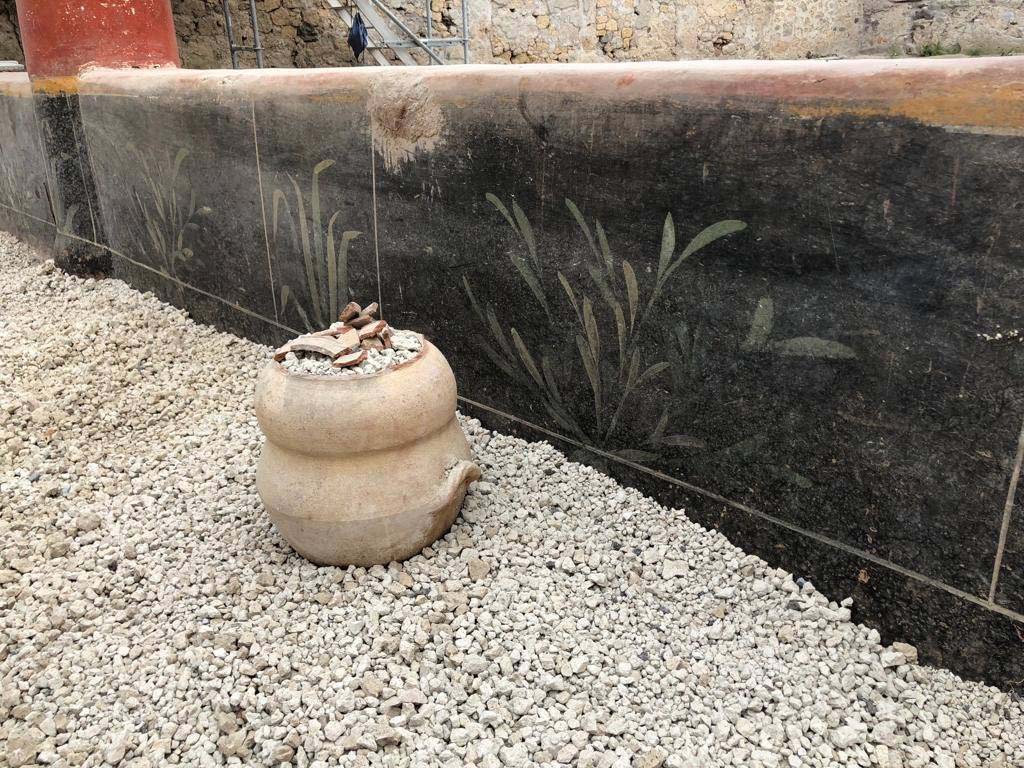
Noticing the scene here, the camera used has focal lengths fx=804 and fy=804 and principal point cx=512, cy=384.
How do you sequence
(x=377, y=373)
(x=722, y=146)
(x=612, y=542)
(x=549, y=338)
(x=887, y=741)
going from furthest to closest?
(x=549, y=338)
(x=612, y=542)
(x=377, y=373)
(x=722, y=146)
(x=887, y=741)

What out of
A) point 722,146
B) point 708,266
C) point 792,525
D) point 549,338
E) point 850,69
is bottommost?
point 792,525

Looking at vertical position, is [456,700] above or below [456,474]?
below

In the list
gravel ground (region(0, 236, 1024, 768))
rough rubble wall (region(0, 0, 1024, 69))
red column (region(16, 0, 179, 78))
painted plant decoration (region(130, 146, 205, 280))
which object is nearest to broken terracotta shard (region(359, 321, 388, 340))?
gravel ground (region(0, 236, 1024, 768))

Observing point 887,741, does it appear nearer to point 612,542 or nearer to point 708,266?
point 612,542

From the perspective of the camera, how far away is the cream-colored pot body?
227 cm

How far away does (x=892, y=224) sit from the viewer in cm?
184

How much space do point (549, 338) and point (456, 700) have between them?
1.23m

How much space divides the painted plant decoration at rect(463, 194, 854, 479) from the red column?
3.32 m

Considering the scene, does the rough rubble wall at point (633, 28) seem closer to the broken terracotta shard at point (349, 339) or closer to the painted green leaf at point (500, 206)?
the painted green leaf at point (500, 206)

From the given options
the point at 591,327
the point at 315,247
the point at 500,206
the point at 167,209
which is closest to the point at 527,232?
the point at 500,206

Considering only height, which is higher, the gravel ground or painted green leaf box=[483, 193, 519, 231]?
painted green leaf box=[483, 193, 519, 231]

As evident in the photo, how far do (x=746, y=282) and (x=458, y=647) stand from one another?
1.24 meters

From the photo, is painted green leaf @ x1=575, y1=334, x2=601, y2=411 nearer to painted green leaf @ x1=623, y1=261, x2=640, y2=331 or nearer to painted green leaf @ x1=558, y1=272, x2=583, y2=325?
painted green leaf @ x1=558, y1=272, x2=583, y2=325

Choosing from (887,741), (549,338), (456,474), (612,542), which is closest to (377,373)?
(456,474)
